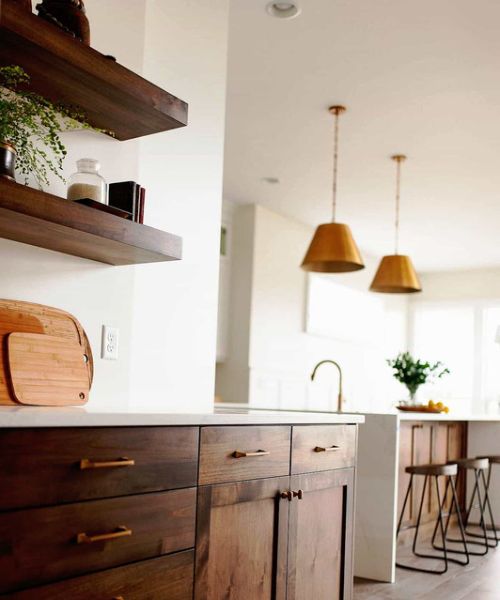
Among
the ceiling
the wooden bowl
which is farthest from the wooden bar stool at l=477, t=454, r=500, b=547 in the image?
the ceiling

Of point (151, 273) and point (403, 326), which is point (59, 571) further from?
point (403, 326)

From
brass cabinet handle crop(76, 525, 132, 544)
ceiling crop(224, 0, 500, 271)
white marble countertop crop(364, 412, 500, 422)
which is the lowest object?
brass cabinet handle crop(76, 525, 132, 544)

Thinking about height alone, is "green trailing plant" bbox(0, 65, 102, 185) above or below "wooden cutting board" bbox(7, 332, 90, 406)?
above

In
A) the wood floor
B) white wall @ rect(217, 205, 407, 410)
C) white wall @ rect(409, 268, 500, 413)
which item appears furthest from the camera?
white wall @ rect(409, 268, 500, 413)

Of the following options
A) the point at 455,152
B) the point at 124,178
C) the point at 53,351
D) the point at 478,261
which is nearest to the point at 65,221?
the point at 53,351

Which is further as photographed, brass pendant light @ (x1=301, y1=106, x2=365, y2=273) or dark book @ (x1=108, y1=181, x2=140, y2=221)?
brass pendant light @ (x1=301, y1=106, x2=365, y2=273)

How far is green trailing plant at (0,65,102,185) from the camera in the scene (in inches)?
74.3

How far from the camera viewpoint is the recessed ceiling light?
333 centimetres

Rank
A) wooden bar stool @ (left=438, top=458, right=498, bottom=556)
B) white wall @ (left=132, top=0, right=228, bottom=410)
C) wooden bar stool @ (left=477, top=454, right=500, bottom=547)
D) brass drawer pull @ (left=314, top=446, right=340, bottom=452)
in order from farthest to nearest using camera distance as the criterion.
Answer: wooden bar stool @ (left=477, top=454, right=500, bottom=547), wooden bar stool @ (left=438, top=458, right=498, bottom=556), white wall @ (left=132, top=0, right=228, bottom=410), brass drawer pull @ (left=314, top=446, right=340, bottom=452)

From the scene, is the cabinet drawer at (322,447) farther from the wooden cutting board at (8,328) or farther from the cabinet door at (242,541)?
the wooden cutting board at (8,328)

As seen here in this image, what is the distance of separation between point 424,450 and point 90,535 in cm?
384

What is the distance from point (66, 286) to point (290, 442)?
88 centimetres

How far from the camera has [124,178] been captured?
2.42 m

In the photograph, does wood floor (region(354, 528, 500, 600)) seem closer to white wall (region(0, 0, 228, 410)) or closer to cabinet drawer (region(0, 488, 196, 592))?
white wall (region(0, 0, 228, 410))
